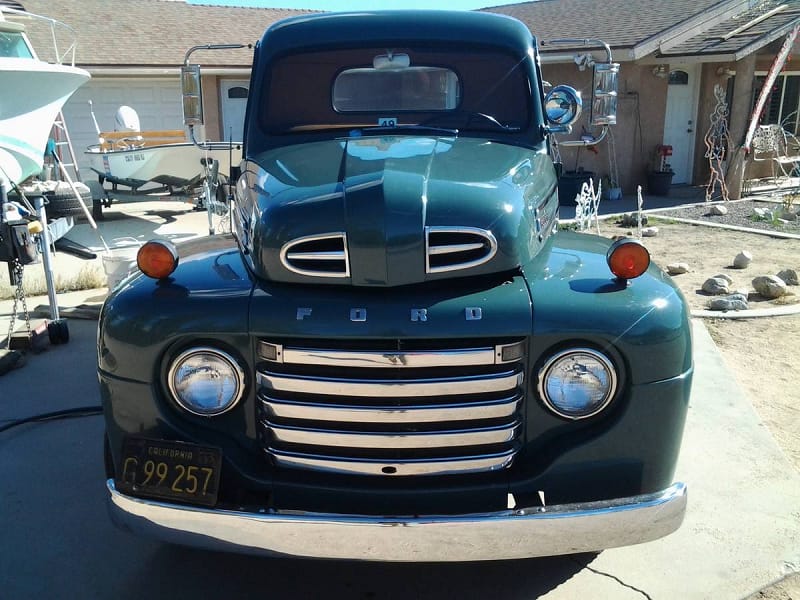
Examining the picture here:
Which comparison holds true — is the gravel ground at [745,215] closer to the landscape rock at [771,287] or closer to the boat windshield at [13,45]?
the landscape rock at [771,287]

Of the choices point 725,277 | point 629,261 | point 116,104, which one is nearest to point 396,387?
point 629,261

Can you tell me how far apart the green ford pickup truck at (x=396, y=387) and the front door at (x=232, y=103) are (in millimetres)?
14080

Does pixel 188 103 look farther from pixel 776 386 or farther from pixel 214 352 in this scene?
pixel 776 386

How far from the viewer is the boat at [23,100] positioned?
908 centimetres

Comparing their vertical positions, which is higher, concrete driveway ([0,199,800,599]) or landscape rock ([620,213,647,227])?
concrete driveway ([0,199,800,599])

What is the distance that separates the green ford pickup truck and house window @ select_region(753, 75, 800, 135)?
16785mm

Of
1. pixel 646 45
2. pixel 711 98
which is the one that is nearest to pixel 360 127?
pixel 646 45

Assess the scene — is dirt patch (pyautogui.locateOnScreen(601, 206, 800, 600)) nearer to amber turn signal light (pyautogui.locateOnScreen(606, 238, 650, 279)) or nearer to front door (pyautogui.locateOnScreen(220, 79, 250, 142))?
amber turn signal light (pyautogui.locateOnScreen(606, 238, 650, 279))

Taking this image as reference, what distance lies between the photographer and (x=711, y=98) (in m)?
15.5

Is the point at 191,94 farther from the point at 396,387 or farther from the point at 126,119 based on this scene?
the point at 126,119

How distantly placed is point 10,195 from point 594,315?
26.9 feet

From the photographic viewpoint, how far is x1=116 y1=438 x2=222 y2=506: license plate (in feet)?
7.61

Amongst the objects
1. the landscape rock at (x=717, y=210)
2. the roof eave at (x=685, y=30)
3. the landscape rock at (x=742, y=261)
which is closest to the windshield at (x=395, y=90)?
the landscape rock at (x=742, y=261)

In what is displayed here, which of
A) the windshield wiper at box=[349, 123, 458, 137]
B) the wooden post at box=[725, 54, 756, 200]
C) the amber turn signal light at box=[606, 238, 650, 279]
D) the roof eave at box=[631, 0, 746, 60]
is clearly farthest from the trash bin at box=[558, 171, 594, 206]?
the amber turn signal light at box=[606, 238, 650, 279]
